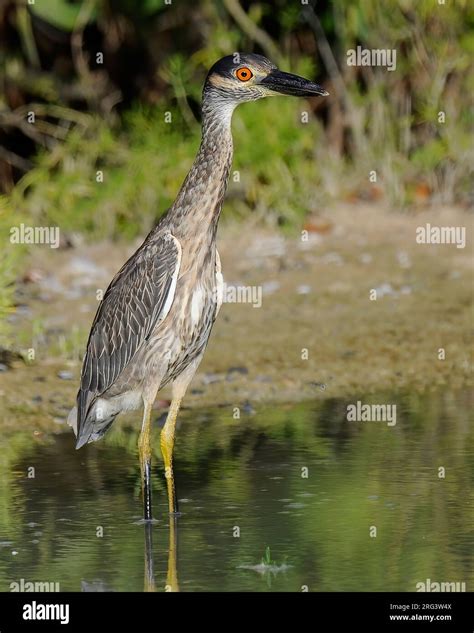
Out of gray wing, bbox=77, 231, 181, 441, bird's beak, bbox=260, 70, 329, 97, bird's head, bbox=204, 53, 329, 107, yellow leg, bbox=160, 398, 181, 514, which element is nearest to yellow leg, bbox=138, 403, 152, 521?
yellow leg, bbox=160, 398, 181, 514

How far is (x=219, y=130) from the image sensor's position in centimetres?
785

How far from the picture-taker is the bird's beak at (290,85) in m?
7.93

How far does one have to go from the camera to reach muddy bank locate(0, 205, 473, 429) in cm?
1037

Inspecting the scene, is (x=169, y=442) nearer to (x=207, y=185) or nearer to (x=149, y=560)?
(x=149, y=560)

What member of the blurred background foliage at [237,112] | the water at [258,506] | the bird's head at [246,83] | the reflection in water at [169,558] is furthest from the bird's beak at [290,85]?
the blurred background foliage at [237,112]

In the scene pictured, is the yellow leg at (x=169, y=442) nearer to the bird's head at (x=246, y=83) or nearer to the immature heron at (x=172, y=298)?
the immature heron at (x=172, y=298)

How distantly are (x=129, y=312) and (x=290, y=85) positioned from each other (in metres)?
1.50

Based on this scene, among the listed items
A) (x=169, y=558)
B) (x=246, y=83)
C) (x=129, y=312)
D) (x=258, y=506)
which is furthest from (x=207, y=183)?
(x=169, y=558)

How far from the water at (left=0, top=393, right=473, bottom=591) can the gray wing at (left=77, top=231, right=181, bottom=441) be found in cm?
59

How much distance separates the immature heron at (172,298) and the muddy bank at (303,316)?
5.30 ft

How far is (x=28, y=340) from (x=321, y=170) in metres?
4.83

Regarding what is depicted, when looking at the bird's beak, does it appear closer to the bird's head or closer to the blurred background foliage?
the bird's head
